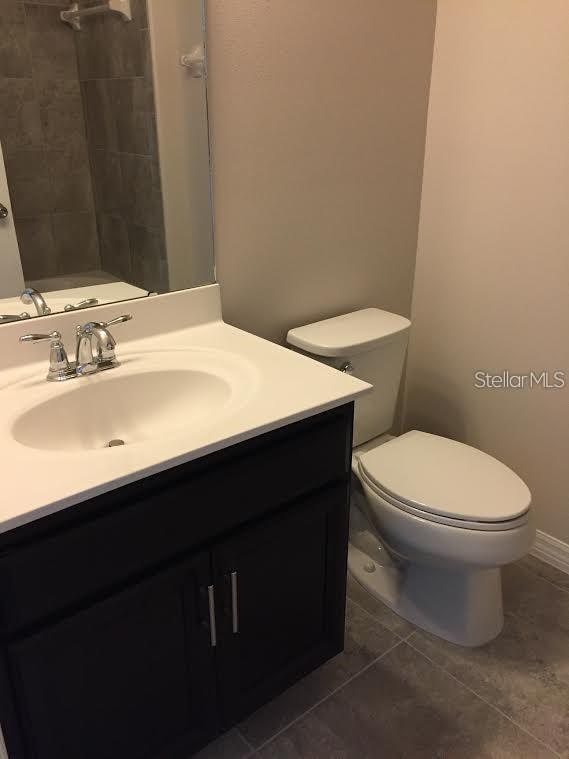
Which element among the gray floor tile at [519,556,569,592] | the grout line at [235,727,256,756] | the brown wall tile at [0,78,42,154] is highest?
the brown wall tile at [0,78,42,154]

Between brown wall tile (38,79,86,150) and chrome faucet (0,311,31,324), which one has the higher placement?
brown wall tile (38,79,86,150)

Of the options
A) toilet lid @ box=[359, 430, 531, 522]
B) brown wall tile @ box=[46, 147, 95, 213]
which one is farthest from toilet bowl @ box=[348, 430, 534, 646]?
brown wall tile @ box=[46, 147, 95, 213]

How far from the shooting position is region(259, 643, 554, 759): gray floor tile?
56.8 inches

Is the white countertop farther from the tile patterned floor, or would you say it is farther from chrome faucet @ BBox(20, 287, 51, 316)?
the tile patterned floor

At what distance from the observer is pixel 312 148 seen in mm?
1707

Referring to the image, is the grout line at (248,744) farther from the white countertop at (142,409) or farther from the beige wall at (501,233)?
the beige wall at (501,233)

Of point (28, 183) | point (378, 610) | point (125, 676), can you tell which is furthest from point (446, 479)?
point (28, 183)

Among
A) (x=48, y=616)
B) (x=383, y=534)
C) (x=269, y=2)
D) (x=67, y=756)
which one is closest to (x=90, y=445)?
(x=48, y=616)

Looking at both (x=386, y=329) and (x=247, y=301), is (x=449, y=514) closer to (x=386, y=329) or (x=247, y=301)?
(x=386, y=329)

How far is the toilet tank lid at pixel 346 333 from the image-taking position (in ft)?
5.57

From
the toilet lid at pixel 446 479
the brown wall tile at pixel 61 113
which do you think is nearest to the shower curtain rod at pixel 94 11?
the brown wall tile at pixel 61 113

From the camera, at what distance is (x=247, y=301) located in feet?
5.66

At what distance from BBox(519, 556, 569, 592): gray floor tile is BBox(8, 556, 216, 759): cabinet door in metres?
1.20

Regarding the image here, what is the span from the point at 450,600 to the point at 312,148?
4.24 ft
